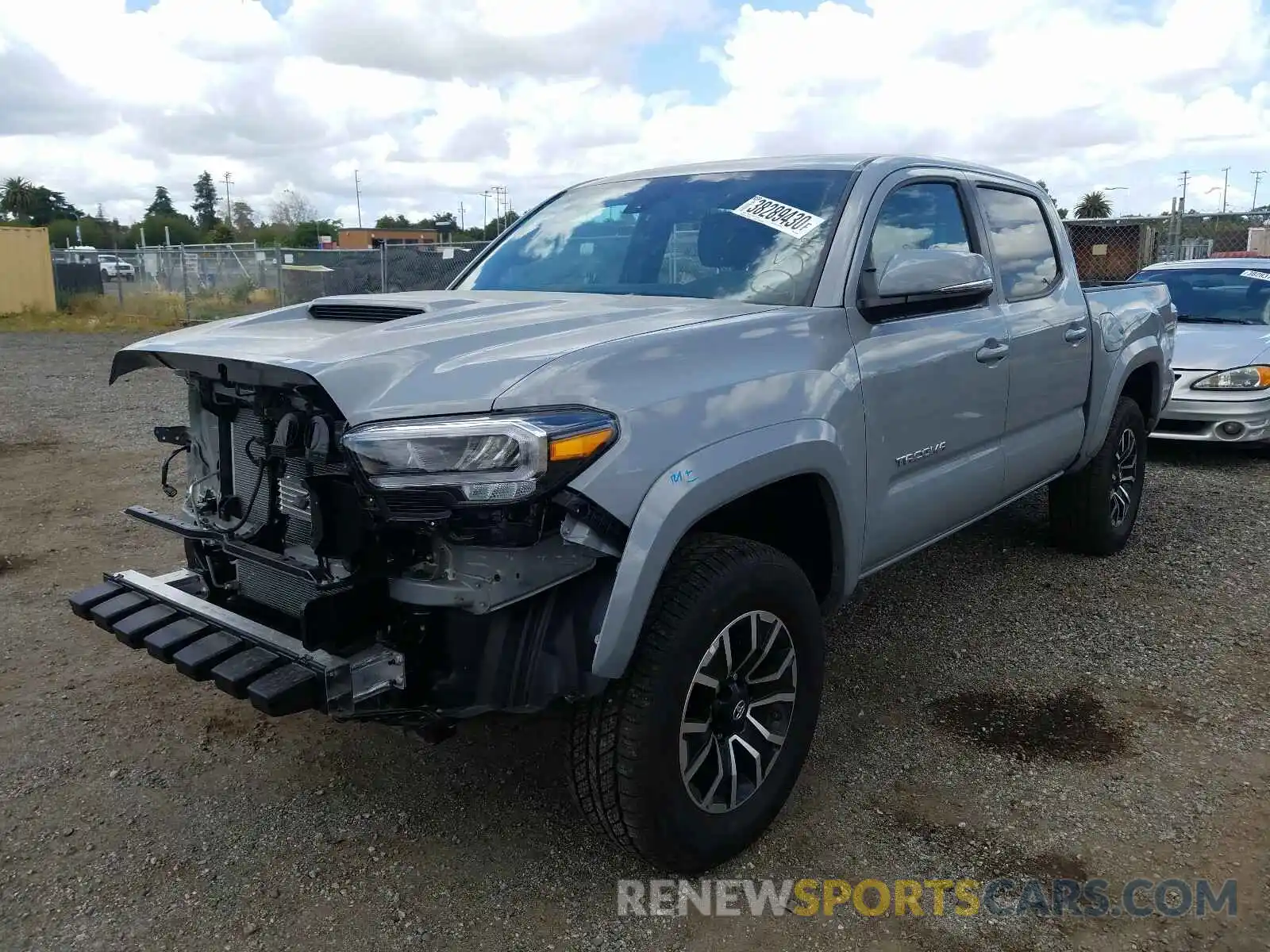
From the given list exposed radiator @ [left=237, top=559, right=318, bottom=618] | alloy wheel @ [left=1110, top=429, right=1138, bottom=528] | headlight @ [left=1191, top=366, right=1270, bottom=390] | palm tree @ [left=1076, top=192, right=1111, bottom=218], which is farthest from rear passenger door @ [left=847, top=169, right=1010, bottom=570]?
palm tree @ [left=1076, top=192, right=1111, bottom=218]

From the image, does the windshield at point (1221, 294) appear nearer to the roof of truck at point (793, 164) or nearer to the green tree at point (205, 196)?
the roof of truck at point (793, 164)

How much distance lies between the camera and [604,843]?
2.93m

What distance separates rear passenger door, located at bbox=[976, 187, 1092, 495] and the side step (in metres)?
2.79

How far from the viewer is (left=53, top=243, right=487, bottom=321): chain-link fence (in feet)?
57.8

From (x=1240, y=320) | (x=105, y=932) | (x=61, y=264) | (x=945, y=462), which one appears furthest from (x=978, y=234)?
(x=61, y=264)

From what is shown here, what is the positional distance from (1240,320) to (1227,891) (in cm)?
694

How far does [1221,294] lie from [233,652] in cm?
865

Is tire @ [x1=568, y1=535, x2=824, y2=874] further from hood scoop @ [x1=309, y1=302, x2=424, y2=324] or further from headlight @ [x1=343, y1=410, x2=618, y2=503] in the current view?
hood scoop @ [x1=309, y1=302, x2=424, y2=324]

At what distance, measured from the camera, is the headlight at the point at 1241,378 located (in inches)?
293

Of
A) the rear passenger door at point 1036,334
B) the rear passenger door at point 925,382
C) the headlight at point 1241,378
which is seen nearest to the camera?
the rear passenger door at point 925,382

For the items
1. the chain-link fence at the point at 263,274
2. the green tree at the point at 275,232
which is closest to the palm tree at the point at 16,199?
the green tree at the point at 275,232

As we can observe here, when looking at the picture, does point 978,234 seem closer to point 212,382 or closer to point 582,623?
point 582,623

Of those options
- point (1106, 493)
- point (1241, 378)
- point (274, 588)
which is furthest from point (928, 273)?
point (1241, 378)

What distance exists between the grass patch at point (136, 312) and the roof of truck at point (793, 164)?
56.2ft
